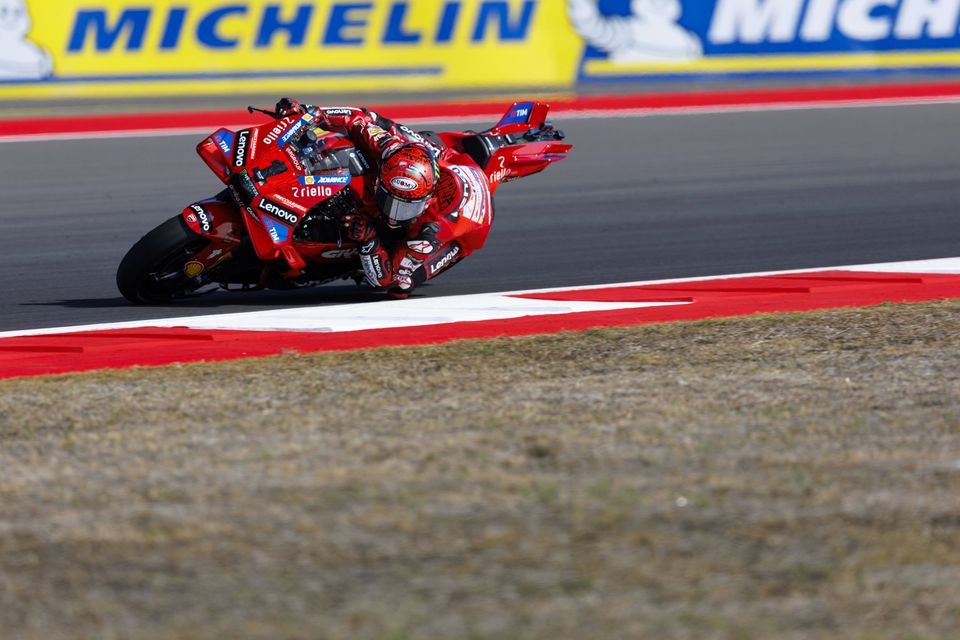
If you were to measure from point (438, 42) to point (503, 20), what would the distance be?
0.86 metres

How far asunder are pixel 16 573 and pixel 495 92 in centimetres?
1599

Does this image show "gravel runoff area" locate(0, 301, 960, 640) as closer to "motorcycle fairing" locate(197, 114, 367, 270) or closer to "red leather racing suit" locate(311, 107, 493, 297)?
"motorcycle fairing" locate(197, 114, 367, 270)

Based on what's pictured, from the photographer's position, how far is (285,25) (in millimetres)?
18984

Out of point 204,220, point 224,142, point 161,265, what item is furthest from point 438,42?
point 204,220

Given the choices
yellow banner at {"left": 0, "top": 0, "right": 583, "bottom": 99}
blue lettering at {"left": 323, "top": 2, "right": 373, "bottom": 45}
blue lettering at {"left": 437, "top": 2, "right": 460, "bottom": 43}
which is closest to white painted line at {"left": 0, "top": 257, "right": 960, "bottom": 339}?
yellow banner at {"left": 0, "top": 0, "right": 583, "bottom": 99}

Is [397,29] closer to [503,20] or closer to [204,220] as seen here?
[503,20]

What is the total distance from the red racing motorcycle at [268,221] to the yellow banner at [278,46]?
1012 centimetres

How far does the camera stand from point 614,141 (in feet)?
54.3

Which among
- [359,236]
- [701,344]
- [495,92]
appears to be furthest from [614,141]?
[701,344]

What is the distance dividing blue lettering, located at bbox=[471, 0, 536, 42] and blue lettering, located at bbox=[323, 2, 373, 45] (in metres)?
1.41

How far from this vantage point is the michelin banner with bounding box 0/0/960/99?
1812 cm

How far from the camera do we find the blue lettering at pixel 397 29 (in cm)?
1939

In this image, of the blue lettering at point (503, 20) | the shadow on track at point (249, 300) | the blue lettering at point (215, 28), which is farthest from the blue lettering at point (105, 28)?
the shadow on track at point (249, 300)

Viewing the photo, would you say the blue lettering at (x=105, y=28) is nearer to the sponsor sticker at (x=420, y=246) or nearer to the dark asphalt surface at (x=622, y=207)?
the dark asphalt surface at (x=622, y=207)
